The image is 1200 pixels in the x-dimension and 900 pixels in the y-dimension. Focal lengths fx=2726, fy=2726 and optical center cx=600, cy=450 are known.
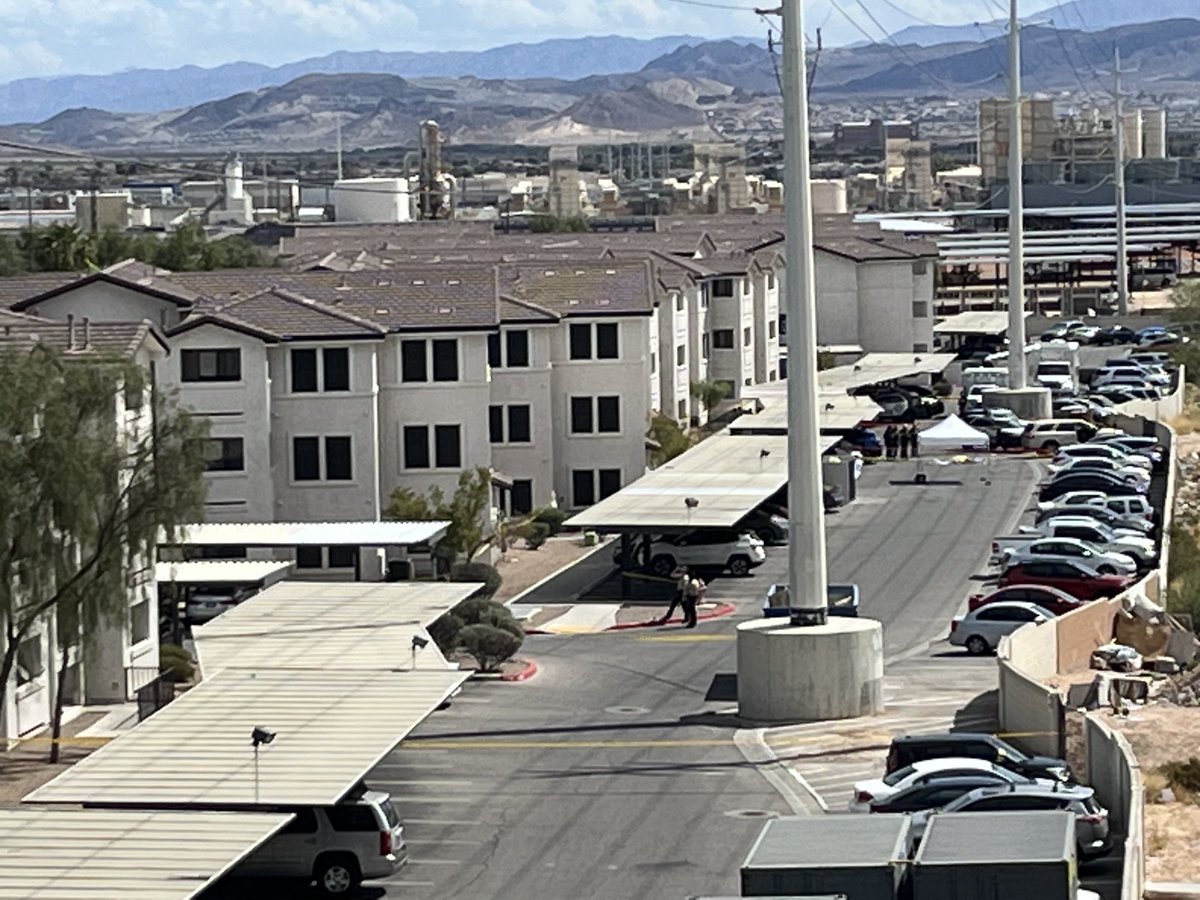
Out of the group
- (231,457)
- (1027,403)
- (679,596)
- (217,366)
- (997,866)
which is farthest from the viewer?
(1027,403)

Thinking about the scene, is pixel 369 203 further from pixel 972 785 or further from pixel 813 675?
pixel 972 785

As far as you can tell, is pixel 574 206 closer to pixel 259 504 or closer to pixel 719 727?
pixel 259 504

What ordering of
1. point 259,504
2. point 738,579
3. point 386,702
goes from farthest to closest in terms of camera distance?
point 259,504 < point 738,579 < point 386,702

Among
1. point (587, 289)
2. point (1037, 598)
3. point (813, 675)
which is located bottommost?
point (1037, 598)

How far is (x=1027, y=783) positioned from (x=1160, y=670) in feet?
49.6

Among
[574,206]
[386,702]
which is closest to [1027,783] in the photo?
[386,702]

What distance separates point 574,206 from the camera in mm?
192750

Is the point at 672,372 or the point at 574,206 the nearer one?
the point at 672,372

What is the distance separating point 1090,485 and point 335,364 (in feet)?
64.3

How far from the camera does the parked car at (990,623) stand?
4906 cm

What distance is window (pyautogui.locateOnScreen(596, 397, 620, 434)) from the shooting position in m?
75.8

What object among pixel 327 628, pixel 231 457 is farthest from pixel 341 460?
pixel 327 628

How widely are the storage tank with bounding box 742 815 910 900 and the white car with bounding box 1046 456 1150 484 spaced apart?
4451cm

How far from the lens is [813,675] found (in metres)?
42.4
